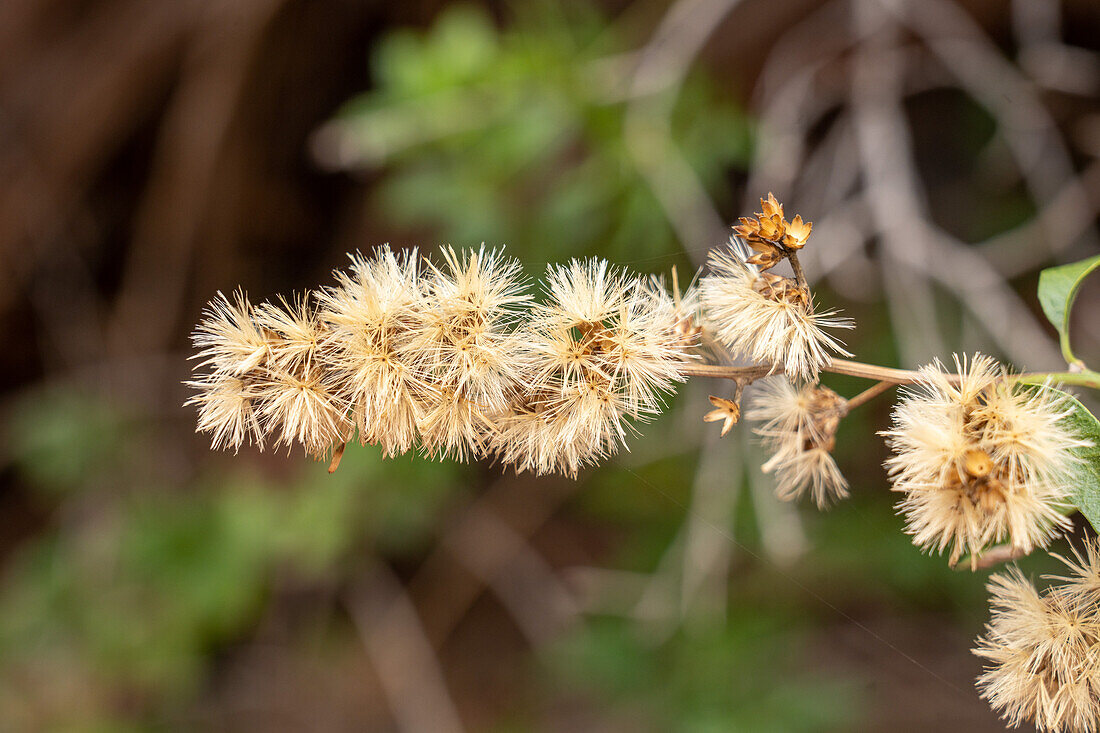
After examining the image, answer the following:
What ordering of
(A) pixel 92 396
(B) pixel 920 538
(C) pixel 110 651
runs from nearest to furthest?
(B) pixel 920 538 < (C) pixel 110 651 < (A) pixel 92 396

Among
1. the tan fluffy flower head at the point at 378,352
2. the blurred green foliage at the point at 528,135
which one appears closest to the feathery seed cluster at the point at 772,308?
the tan fluffy flower head at the point at 378,352

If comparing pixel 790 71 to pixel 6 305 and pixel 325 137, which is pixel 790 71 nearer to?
pixel 325 137

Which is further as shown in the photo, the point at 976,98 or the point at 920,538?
the point at 976,98

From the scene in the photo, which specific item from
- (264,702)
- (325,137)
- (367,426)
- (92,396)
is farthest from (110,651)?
(367,426)

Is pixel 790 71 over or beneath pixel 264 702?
over

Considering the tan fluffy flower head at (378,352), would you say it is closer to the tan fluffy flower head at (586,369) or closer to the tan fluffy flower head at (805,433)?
the tan fluffy flower head at (586,369)

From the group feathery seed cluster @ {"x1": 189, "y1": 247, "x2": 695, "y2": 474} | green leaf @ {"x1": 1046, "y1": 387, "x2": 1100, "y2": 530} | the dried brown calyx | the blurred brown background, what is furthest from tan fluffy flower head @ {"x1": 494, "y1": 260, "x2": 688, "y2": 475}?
the blurred brown background

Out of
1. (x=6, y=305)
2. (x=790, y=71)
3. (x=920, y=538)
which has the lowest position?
(x=920, y=538)

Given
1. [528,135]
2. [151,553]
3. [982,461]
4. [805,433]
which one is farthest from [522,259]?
[151,553]
